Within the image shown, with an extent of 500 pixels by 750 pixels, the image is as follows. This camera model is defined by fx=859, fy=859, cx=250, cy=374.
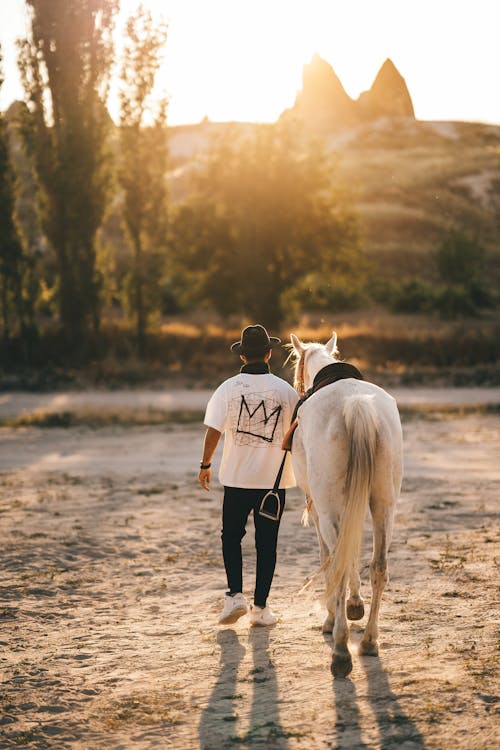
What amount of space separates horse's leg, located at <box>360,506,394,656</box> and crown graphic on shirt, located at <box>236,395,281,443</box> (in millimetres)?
1001

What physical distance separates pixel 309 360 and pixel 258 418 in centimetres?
52

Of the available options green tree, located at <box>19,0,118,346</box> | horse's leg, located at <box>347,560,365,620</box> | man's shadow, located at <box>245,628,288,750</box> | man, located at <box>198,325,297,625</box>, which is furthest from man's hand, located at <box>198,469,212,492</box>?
green tree, located at <box>19,0,118,346</box>

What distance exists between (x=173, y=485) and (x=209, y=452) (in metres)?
5.69

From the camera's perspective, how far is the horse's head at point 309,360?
562 cm

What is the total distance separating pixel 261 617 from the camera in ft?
18.3

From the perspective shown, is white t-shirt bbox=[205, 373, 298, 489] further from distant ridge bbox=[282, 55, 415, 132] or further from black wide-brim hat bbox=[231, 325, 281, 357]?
distant ridge bbox=[282, 55, 415, 132]

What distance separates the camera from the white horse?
4.75 m

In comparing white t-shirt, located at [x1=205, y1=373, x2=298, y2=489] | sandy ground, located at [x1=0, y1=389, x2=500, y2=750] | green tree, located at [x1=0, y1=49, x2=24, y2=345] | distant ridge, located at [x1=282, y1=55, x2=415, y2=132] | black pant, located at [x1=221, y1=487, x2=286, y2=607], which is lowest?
sandy ground, located at [x1=0, y1=389, x2=500, y2=750]

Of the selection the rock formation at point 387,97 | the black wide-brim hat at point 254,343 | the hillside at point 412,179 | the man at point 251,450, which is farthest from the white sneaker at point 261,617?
the rock formation at point 387,97

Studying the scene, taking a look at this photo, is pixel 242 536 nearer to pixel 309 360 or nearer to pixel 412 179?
pixel 309 360

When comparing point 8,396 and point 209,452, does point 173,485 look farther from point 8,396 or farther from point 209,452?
point 8,396

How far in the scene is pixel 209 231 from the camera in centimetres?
3394

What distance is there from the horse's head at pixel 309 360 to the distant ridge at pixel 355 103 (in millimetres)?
114646

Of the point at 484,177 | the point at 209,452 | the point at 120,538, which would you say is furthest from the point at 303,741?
the point at 484,177
